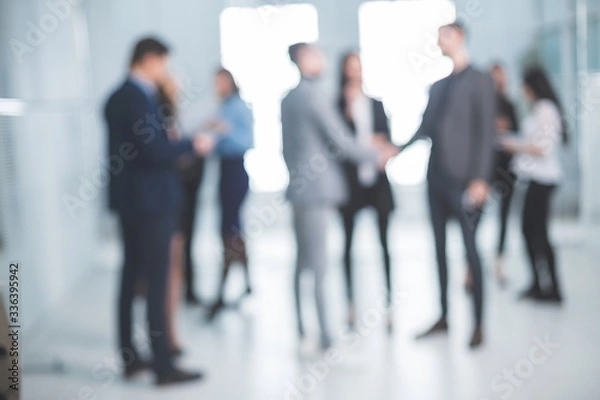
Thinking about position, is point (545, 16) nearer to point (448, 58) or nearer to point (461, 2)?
point (461, 2)

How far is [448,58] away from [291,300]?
1.53 meters

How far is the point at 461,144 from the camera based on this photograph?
3053 millimetres

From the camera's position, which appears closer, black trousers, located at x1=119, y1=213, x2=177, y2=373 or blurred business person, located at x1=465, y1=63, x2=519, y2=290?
black trousers, located at x1=119, y1=213, x2=177, y2=373

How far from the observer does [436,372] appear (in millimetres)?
2889

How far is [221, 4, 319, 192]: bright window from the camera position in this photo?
416 centimetres

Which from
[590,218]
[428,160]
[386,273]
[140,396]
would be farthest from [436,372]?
[590,218]

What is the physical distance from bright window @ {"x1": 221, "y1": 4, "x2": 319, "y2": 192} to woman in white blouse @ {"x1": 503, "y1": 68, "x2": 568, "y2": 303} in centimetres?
137

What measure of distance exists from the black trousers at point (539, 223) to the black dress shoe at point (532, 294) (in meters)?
0.10

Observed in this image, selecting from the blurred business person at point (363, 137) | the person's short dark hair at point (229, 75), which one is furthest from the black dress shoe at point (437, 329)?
the person's short dark hair at point (229, 75)

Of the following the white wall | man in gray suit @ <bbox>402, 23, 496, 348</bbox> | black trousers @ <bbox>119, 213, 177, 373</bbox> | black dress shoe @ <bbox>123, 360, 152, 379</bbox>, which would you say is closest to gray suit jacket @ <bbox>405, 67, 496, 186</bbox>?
man in gray suit @ <bbox>402, 23, 496, 348</bbox>

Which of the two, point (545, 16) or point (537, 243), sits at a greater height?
point (545, 16)

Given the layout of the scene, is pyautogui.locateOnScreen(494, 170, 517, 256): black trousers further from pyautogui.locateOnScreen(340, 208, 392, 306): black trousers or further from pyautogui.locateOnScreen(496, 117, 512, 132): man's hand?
pyautogui.locateOnScreen(340, 208, 392, 306): black trousers

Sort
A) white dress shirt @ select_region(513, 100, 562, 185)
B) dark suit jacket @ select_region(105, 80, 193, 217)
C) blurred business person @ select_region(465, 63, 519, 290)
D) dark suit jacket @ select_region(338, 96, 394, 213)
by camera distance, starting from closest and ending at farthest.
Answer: dark suit jacket @ select_region(105, 80, 193, 217), dark suit jacket @ select_region(338, 96, 394, 213), white dress shirt @ select_region(513, 100, 562, 185), blurred business person @ select_region(465, 63, 519, 290)

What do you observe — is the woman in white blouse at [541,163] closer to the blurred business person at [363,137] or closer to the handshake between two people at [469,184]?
the handshake between two people at [469,184]
